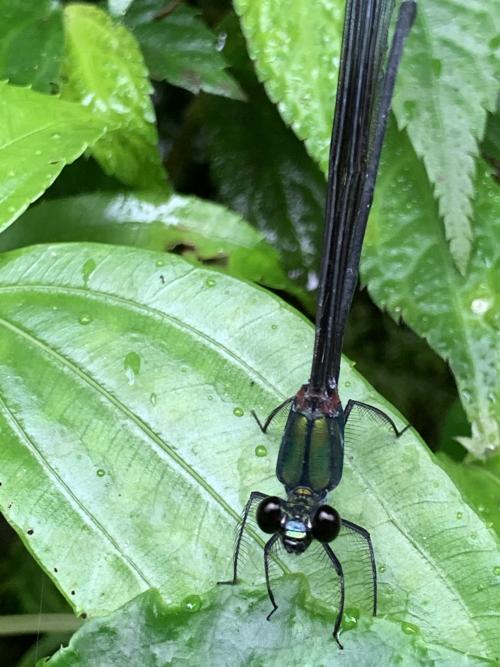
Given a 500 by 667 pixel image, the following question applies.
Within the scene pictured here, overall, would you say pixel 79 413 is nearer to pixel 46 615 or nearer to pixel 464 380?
pixel 46 615

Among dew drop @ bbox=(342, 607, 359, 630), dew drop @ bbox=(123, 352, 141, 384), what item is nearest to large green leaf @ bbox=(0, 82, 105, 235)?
dew drop @ bbox=(123, 352, 141, 384)

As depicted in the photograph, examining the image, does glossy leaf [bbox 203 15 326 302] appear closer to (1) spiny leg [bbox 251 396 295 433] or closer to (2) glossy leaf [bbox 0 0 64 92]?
(2) glossy leaf [bbox 0 0 64 92]

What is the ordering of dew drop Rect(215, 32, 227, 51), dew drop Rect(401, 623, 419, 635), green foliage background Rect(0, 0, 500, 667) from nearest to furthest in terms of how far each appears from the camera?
dew drop Rect(401, 623, 419, 635) < green foliage background Rect(0, 0, 500, 667) < dew drop Rect(215, 32, 227, 51)

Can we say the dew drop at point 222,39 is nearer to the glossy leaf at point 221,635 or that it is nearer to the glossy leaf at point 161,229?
the glossy leaf at point 161,229

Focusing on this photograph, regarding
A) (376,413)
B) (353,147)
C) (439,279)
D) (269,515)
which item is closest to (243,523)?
(269,515)

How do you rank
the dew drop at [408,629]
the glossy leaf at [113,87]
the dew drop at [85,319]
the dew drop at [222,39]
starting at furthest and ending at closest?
Result: the dew drop at [222,39], the glossy leaf at [113,87], the dew drop at [85,319], the dew drop at [408,629]

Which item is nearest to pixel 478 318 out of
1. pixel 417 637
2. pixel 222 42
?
pixel 417 637

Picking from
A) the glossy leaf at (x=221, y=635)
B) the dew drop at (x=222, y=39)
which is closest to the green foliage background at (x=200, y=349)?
the glossy leaf at (x=221, y=635)
